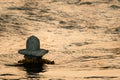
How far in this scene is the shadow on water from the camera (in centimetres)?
5155

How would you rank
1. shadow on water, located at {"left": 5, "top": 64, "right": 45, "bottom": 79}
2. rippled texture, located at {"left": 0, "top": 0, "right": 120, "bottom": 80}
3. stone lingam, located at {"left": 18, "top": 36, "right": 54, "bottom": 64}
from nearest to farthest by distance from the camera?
shadow on water, located at {"left": 5, "top": 64, "right": 45, "bottom": 79}
rippled texture, located at {"left": 0, "top": 0, "right": 120, "bottom": 80}
stone lingam, located at {"left": 18, "top": 36, "right": 54, "bottom": 64}

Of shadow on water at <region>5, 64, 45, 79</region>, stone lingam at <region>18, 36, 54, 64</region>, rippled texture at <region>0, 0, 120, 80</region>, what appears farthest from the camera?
stone lingam at <region>18, 36, 54, 64</region>

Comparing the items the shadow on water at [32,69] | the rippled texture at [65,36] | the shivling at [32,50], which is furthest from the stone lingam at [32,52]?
the rippled texture at [65,36]

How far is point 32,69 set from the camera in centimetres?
5641

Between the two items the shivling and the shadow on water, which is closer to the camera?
the shadow on water

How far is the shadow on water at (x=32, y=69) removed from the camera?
5155 cm

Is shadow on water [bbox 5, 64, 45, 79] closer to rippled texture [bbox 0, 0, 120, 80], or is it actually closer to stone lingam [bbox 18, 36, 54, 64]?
rippled texture [bbox 0, 0, 120, 80]

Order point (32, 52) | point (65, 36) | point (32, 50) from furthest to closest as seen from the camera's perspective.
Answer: point (65, 36)
point (32, 50)
point (32, 52)

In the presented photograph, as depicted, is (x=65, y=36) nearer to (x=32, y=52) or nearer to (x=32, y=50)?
(x=32, y=50)

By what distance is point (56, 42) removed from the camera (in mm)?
84875

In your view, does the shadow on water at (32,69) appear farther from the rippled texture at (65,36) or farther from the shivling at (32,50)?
the shivling at (32,50)

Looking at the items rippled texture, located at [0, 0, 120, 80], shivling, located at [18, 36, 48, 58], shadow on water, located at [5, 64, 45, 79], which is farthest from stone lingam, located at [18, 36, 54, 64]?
rippled texture, located at [0, 0, 120, 80]

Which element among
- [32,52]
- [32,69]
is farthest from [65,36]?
[32,69]

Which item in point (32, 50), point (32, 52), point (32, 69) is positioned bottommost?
point (32, 69)
